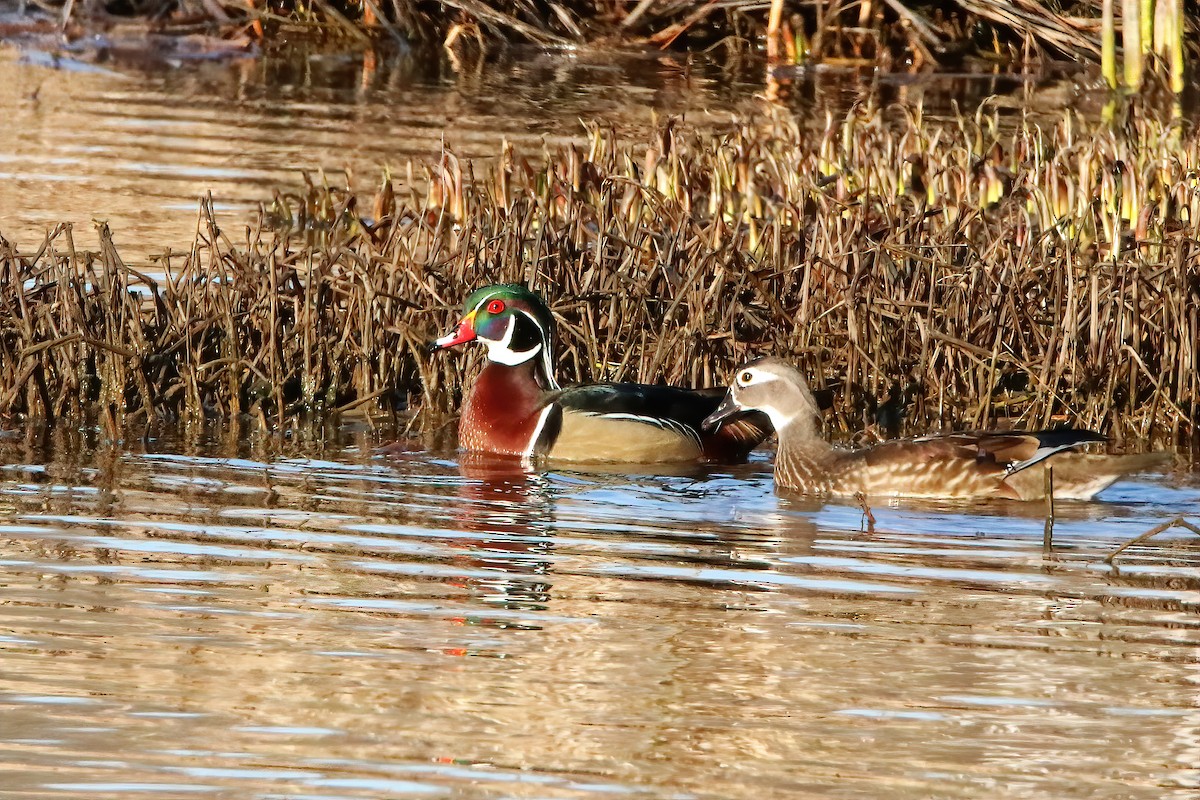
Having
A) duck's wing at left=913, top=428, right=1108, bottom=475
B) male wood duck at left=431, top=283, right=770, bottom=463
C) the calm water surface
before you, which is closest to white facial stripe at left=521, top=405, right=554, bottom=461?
male wood duck at left=431, top=283, right=770, bottom=463

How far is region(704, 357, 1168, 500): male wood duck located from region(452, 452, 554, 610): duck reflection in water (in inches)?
40.7

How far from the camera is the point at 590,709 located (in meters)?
5.26

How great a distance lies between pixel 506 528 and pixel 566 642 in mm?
1946

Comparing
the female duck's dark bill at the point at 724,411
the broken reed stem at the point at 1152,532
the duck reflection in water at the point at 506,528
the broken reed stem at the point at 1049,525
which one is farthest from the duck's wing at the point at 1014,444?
the duck reflection in water at the point at 506,528

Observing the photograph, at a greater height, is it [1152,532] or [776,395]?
[776,395]

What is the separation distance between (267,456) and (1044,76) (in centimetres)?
1658

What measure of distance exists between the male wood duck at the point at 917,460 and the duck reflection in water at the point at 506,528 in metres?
1.03

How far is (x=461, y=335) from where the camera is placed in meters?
9.75

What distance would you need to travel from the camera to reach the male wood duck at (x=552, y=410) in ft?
30.8

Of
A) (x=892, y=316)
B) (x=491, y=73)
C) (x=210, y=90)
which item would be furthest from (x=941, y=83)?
(x=892, y=316)

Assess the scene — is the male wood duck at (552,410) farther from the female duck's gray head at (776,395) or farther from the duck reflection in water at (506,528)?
the female duck's gray head at (776,395)

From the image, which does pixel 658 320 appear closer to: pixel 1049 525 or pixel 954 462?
pixel 954 462

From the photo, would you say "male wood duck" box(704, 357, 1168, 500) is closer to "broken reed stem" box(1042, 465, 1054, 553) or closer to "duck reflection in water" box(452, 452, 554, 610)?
"broken reed stem" box(1042, 465, 1054, 553)

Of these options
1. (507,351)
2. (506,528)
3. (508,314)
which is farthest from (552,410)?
(506,528)
